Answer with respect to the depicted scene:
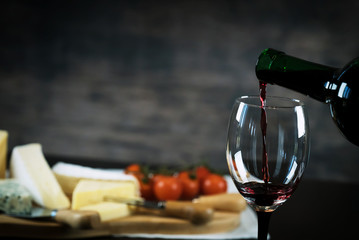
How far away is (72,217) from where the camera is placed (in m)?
1.12

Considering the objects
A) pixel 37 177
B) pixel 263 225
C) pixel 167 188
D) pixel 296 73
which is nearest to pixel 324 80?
pixel 296 73

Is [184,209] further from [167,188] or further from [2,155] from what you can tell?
[2,155]

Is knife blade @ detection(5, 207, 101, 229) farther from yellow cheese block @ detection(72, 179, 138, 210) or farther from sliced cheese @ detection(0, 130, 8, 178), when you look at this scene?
sliced cheese @ detection(0, 130, 8, 178)

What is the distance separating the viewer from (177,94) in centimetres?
352

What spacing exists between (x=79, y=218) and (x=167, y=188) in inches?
12.8

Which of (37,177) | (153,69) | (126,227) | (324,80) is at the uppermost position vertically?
(153,69)

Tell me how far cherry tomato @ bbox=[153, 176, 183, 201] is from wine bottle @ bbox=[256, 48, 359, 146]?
73 centimetres

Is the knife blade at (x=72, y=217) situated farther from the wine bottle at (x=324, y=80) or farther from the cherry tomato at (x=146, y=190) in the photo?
the wine bottle at (x=324, y=80)

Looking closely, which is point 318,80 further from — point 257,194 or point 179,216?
point 179,216

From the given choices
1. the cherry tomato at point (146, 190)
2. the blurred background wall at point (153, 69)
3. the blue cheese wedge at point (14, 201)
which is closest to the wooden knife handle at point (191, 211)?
the cherry tomato at point (146, 190)

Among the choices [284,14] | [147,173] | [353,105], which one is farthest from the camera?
[284,14]

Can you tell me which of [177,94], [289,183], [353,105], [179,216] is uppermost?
[177,94]

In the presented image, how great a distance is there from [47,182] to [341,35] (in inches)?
106

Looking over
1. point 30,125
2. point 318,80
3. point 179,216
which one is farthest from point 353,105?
point 30,125
